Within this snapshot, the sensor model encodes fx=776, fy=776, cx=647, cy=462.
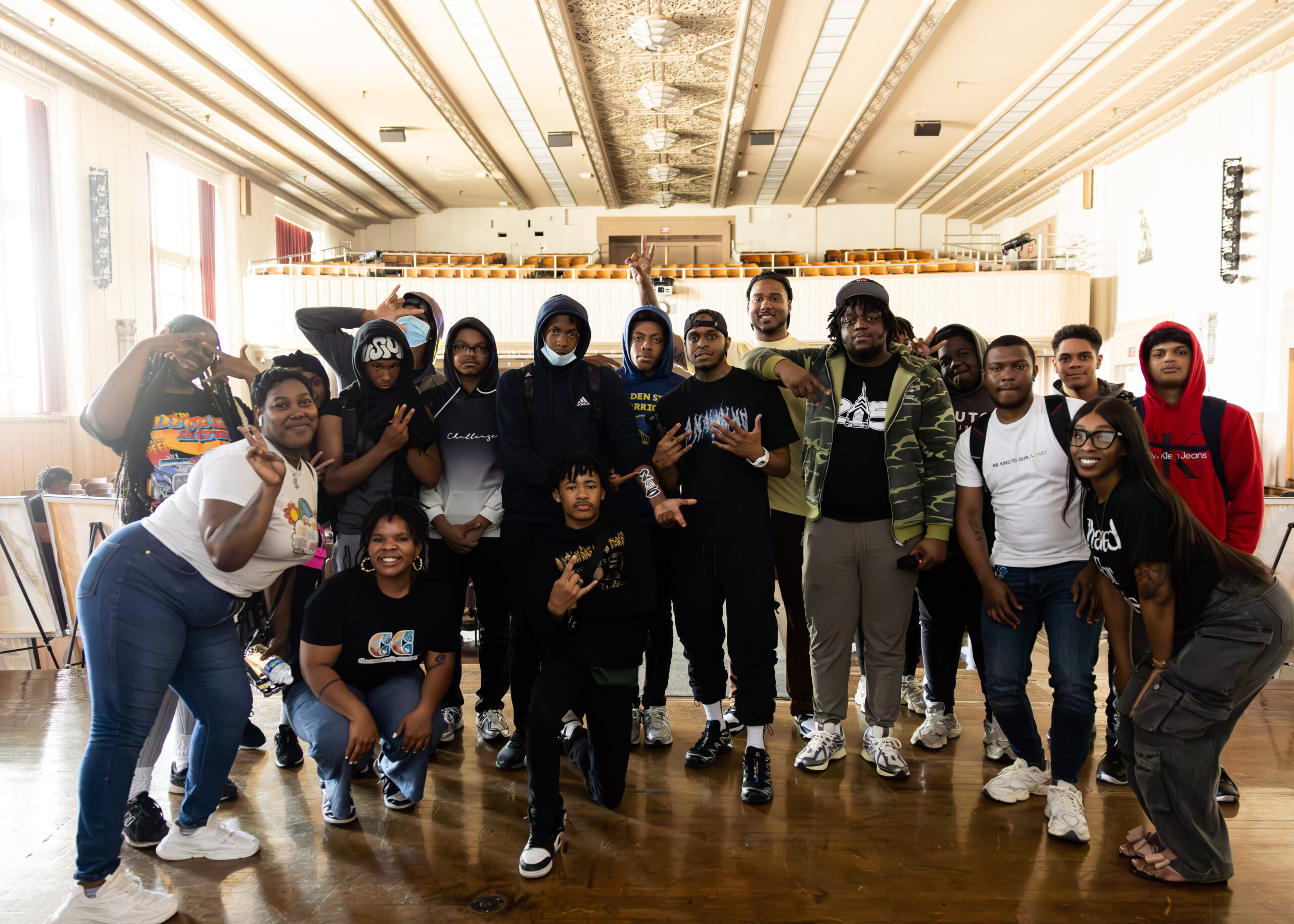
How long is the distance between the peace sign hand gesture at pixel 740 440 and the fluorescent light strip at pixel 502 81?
25.4ft

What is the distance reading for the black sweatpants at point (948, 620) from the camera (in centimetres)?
293

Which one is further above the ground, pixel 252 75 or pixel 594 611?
pixel 252 75

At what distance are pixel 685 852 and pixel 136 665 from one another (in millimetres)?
1557

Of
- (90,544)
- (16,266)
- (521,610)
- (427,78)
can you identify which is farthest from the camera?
(427,78)

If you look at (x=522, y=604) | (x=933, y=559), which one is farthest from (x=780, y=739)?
(x=522, y=604)

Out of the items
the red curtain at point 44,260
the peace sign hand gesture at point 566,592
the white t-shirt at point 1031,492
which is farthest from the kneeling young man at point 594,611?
the red curtain at point 44,260

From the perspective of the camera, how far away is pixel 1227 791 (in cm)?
258

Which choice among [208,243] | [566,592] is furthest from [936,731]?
[208,243]

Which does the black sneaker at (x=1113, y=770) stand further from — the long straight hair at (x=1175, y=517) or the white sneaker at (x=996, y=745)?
the long straight hair at (x=1175, y=517)

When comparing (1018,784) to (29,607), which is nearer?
(1018,784)

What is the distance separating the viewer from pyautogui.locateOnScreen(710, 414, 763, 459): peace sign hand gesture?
104 inches

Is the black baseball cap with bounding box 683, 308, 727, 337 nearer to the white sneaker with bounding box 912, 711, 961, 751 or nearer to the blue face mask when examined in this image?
the blue face mask

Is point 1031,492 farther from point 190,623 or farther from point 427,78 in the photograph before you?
point 427,78

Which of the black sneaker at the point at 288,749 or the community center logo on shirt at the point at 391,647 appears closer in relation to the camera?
the community center logo on shirt at the point at 391,647
